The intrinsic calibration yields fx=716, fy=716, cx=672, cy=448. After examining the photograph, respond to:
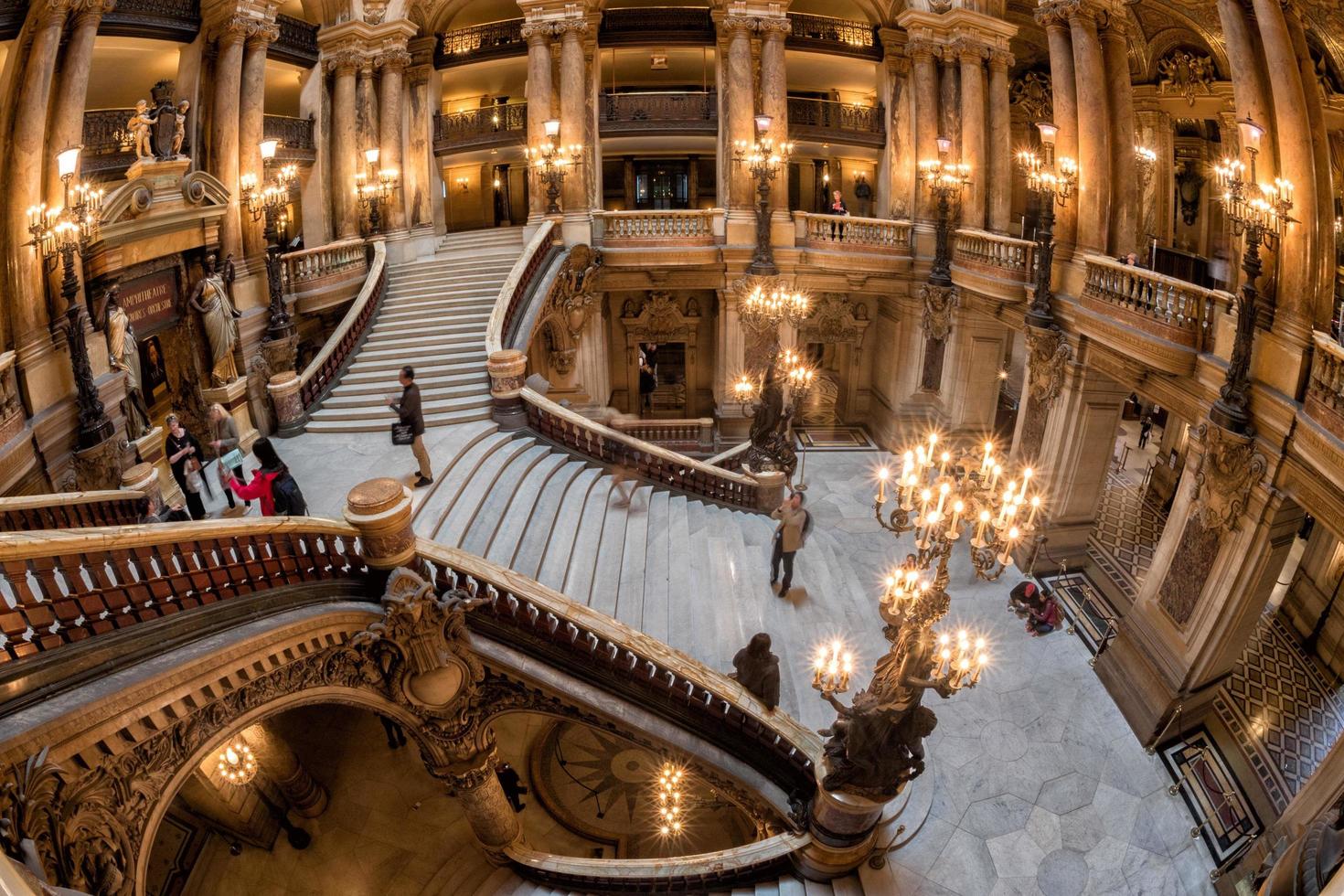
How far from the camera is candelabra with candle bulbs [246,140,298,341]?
12375mm

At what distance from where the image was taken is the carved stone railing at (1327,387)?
21.6 feet

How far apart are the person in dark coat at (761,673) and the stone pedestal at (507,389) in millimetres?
5608

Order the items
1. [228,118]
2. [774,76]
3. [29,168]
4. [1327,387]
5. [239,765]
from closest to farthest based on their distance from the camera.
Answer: [1327,387]
[239,765]
[29,168]
[228,118]
[774,76]

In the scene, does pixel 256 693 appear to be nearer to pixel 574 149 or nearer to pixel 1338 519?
pixel 1338 519

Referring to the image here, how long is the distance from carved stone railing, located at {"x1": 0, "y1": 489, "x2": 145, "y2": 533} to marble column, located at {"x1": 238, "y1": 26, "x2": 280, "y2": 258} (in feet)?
28.3

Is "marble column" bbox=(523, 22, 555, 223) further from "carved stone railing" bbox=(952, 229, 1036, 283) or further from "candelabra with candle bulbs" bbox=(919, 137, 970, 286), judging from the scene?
"carved stone railing" bbox=(952, 229, 1036, 283)

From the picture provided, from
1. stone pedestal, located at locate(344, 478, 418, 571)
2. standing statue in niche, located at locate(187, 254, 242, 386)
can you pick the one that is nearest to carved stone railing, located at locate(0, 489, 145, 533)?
stone pedestal, located at locate(344, 478, 418, 571)

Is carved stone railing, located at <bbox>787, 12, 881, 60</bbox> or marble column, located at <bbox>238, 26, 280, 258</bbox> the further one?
carved stone railing, located at <bbox>787, 12, 881, 60</bbox>

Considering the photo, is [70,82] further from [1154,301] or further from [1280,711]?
[1280,711]

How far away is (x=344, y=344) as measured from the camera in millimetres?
12688

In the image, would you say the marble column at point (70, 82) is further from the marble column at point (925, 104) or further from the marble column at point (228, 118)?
the marble column at point (925, 104)

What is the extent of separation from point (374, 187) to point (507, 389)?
8205 millimetres

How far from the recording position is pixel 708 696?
24.6ft

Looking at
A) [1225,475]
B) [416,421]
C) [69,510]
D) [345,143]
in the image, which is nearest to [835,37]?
[345,143]
